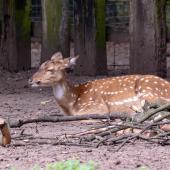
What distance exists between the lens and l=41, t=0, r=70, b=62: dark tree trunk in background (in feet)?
39.3

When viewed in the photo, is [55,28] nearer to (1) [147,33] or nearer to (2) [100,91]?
(1) [147,33]

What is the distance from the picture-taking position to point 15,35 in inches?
509

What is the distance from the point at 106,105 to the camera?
377 inches

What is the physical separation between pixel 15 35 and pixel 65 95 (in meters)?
3.38

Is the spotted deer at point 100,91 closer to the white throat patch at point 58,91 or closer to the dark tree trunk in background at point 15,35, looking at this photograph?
the white throat patch at point 58,91

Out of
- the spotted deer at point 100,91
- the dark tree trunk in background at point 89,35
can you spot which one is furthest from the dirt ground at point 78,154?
the dark tree trunk in background at point 89,35

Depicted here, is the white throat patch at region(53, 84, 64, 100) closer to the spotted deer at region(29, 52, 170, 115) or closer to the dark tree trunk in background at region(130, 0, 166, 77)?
the spotted deer at region(29, 52, 170, 115)

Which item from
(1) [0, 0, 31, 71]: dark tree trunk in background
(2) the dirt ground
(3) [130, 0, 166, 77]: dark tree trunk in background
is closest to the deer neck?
(2) the dirt ground

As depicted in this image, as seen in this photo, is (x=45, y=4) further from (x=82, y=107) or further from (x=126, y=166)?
(x=126, y=166)

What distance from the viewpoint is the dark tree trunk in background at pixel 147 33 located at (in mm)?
10953

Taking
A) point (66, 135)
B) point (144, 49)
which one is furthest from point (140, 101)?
point (66, 135)

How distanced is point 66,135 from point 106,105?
248cm

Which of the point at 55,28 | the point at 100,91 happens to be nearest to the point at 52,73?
the point at 100,91

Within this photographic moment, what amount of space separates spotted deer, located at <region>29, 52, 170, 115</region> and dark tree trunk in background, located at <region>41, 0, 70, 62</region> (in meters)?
2.04
